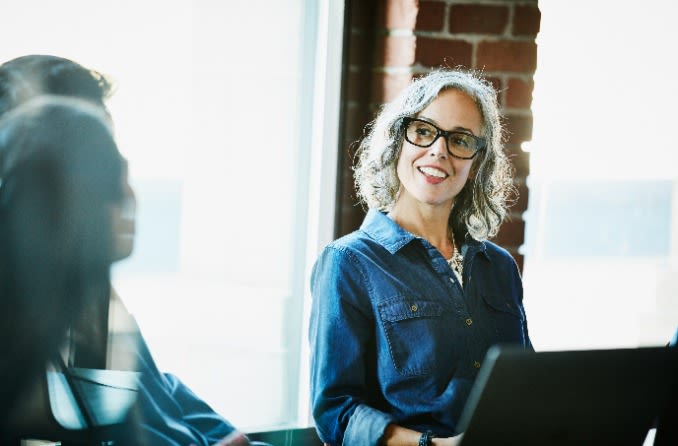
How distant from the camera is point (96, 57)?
4.43ft

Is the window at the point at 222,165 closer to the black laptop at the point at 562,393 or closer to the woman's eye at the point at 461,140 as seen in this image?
the woman's eye at the point at 461,140

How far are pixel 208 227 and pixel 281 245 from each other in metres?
0.23

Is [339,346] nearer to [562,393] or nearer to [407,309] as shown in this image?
[407,309]

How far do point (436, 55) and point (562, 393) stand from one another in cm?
109

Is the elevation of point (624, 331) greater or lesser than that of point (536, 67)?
lesser

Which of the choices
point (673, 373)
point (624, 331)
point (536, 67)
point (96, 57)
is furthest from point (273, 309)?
point (624, 331)

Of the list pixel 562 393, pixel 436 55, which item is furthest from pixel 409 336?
pixel 436 55

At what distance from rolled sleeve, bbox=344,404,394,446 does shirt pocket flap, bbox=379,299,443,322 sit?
0.19m

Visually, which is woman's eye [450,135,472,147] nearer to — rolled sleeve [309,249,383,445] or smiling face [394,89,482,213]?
smiling face [394,89,482,213]

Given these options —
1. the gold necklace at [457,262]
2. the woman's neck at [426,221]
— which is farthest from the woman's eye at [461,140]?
the gold necklace at [457,262]

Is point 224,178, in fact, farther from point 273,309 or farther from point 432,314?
point 432,314

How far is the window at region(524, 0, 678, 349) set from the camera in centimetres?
199

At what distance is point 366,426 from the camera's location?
129cm

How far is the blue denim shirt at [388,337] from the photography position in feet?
4.40
